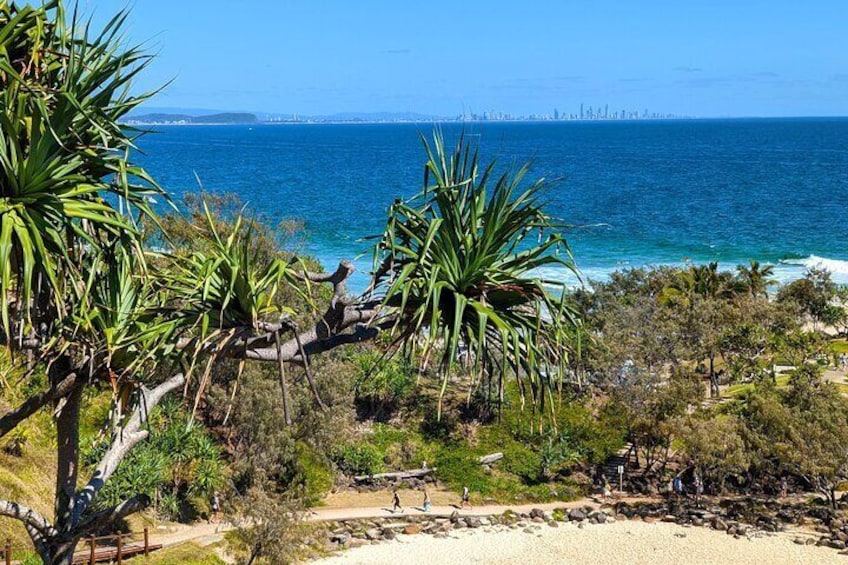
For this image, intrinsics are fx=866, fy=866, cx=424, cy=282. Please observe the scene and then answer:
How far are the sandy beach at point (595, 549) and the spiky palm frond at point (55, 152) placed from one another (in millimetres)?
18623

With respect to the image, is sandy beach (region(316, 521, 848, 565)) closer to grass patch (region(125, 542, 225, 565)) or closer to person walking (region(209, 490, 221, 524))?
grass patch (region(125, 542, 225, 565))

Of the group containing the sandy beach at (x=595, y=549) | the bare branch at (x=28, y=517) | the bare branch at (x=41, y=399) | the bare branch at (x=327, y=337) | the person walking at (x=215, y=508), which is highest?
the bare branch at (x=327, y=337)

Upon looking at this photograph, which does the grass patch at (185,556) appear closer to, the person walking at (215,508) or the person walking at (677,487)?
the person walking at (215,508)

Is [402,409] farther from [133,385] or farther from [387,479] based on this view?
[133,385]

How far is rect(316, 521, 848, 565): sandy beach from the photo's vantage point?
24609 millimetres

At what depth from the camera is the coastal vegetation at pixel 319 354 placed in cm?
713

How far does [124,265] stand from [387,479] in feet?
78.7

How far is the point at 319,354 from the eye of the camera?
2841 cm

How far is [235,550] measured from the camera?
77.1 feet

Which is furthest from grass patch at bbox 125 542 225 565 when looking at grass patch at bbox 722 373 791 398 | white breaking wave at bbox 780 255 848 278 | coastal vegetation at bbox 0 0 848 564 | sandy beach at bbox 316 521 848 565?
white breaking wave at bbox 780 255 848 278

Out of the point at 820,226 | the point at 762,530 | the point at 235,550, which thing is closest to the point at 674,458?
the point at 762,530

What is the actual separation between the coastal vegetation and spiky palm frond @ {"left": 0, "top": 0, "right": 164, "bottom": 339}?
0.03m

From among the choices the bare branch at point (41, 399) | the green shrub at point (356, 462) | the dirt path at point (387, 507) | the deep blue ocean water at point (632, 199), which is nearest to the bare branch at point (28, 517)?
the bare branch at point (41, 399)

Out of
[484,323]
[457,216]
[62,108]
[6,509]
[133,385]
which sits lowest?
[6,509]
